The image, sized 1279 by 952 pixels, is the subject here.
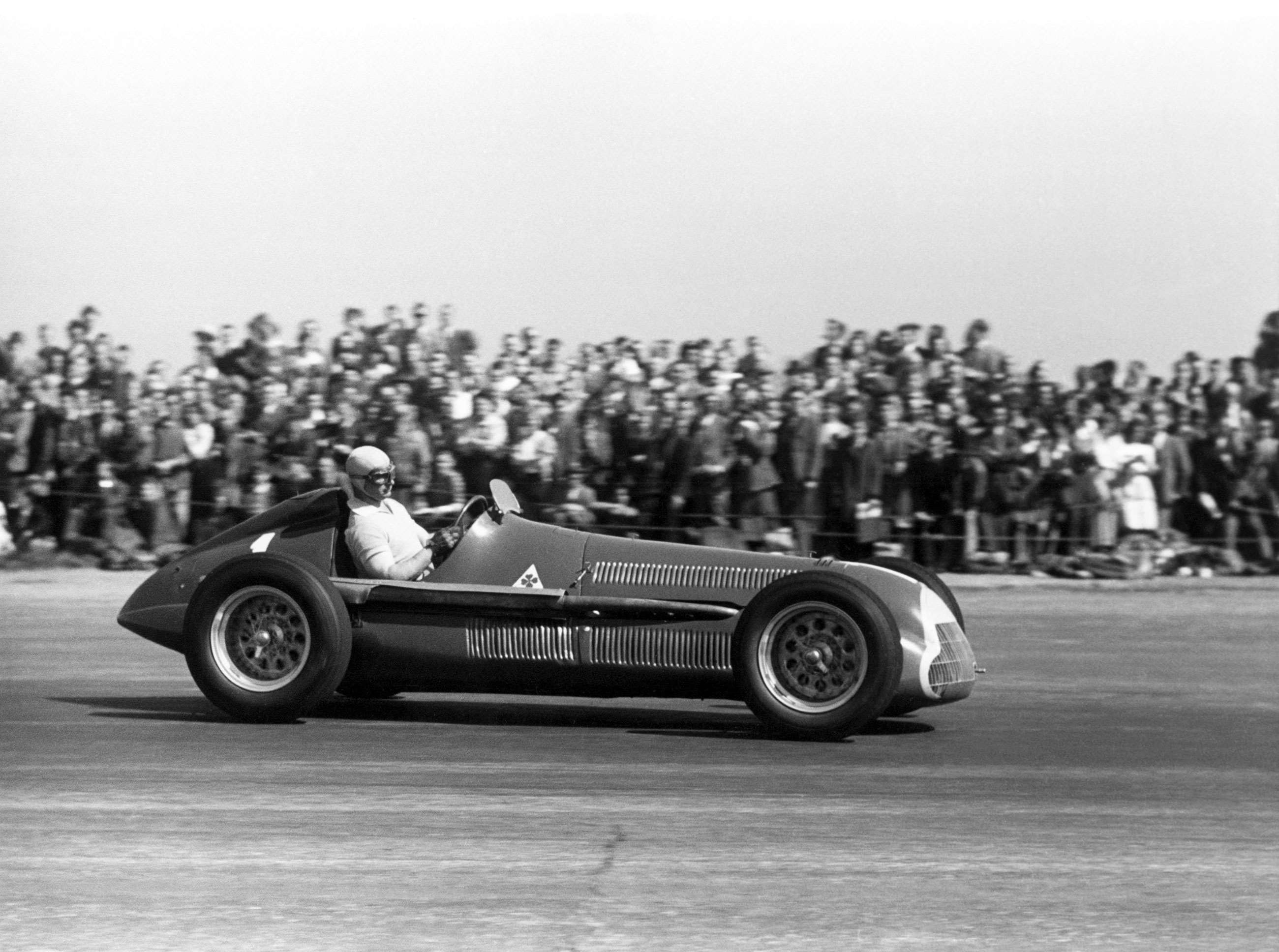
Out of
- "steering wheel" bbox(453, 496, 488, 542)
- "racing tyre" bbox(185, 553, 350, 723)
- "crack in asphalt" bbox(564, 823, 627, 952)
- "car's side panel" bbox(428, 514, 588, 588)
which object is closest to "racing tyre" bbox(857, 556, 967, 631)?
"car's side panel" bbox(428, 514, 588, 588)

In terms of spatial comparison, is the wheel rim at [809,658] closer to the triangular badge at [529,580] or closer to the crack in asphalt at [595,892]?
the triangular badge at [529,580]

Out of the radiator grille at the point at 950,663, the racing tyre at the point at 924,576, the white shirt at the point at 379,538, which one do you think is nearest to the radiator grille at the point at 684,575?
the racing tyre at the point at 924,576

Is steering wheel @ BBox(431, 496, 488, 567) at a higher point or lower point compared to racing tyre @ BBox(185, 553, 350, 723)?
higher

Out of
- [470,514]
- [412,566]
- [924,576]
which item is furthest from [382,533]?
[924,576]

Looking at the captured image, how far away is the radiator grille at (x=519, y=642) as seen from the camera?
798 centimetres

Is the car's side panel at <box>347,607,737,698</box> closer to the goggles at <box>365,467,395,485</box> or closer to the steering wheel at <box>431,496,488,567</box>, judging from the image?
the steering wheel at <box>431,496,488,567</box>

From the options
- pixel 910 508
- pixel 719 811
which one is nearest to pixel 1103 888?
pixel 719 811

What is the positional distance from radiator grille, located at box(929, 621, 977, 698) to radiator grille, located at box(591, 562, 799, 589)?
69 centimetres

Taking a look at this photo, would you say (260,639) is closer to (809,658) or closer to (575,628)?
(575,628)

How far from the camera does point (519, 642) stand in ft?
26.3

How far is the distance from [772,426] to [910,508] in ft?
4.24

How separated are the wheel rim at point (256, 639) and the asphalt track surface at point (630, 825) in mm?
232

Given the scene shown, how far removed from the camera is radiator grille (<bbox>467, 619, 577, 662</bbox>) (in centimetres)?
798

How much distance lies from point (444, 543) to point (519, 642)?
67 cm
